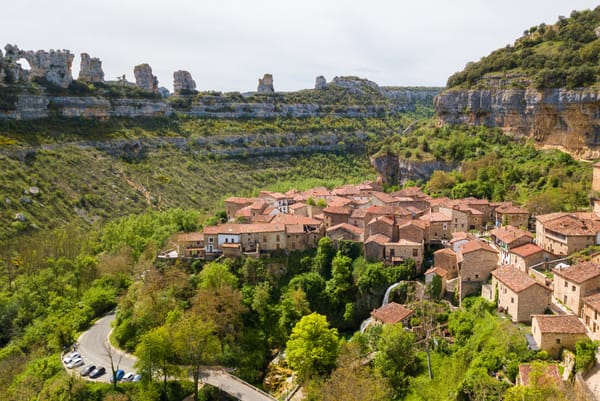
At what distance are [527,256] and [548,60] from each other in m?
46.4

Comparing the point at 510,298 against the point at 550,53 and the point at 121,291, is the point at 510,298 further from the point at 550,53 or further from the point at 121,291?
the point at 550,53

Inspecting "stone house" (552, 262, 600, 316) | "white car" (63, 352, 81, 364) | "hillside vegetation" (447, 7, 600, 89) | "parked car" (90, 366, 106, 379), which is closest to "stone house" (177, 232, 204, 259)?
"white car" (63, 352, 81, 364)

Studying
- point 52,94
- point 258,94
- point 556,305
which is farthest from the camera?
point 258,94

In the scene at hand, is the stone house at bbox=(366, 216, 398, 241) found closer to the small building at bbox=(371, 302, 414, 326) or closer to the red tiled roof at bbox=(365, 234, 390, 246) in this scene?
the red tiled roof at bbox=(365, 234, 390, 246)

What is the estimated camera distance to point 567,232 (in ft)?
120

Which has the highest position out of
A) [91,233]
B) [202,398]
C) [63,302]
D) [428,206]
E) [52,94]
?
[52,94]

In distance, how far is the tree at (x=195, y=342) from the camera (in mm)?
33156

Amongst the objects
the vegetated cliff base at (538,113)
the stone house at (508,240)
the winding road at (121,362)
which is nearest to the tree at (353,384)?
the winding road at (121,362)

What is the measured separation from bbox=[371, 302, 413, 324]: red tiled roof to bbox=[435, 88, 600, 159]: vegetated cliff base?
37.9m

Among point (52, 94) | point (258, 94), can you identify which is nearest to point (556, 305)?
point (52, 94)

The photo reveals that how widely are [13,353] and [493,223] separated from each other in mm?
51446

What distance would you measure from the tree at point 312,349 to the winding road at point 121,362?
326cm

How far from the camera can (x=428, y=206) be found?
55656 mm

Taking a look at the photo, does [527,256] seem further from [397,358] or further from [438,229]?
[397,358]
